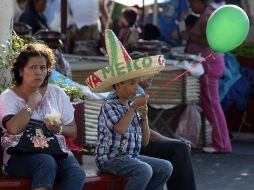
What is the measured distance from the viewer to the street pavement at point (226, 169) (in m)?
7.40

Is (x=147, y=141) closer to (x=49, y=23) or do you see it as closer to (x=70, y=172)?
(x=70, y=172)

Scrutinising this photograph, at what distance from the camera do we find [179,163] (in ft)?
19.2

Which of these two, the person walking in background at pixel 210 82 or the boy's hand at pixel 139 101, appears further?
the person walking in background at pixel 210 82

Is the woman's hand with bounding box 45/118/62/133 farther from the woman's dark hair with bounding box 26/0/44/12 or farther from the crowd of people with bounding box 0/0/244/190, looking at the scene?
the woman's dark hair with bounding box 26/0/44/12

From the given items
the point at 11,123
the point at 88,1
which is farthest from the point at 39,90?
the point at 88,1

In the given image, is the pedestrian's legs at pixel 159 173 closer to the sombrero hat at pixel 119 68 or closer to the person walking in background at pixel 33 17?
the sombrero hat at pixel 119 68

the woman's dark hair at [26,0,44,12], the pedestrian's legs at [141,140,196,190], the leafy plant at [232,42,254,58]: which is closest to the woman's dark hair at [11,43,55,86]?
the pedestrian's legs at [141,140,196,190]

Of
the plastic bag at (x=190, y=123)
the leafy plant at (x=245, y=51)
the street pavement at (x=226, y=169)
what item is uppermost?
the leafy plant at (x=245, y=51)

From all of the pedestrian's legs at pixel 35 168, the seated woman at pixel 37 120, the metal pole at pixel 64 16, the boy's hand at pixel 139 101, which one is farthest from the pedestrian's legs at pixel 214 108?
the pedestrian's legs at pixel 35 168

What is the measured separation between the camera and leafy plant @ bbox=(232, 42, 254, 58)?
10109 mm

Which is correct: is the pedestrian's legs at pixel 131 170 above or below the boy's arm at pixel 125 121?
below

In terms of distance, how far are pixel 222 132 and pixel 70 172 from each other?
4190mm

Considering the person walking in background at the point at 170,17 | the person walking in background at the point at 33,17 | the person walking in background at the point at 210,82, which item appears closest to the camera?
the person walking in background at the point at 210,82

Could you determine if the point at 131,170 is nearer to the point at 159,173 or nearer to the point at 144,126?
the point at 159,173
